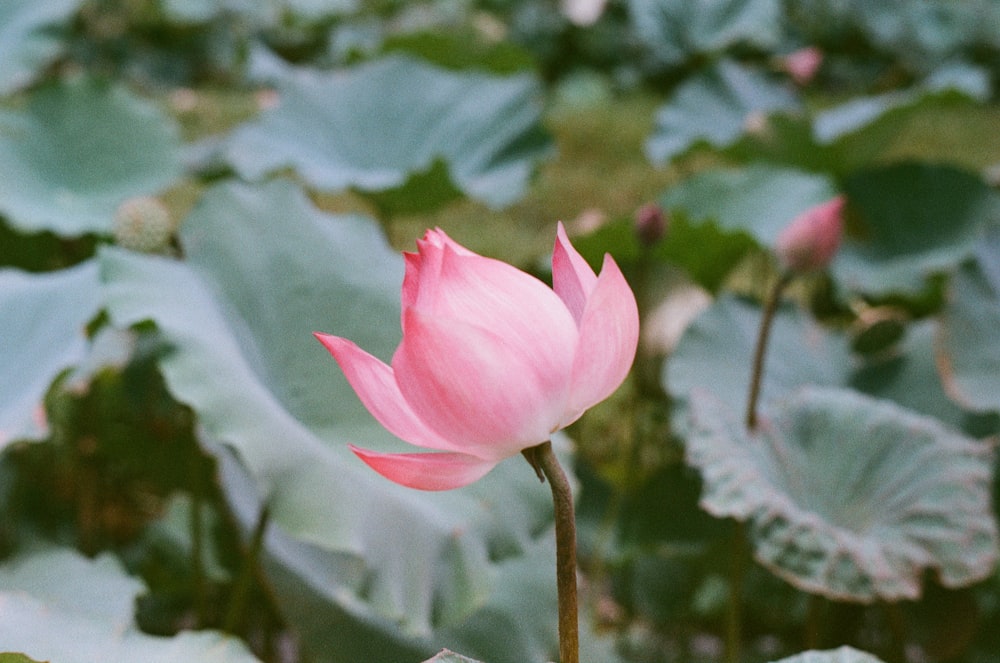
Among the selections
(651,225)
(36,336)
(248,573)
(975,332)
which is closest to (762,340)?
(651,225)

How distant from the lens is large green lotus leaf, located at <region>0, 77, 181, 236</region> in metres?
1.33

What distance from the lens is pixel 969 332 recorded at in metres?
0.96

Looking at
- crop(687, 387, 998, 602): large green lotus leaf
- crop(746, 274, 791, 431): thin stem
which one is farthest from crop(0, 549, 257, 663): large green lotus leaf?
crop(746, 274, 791, 431): thin stem

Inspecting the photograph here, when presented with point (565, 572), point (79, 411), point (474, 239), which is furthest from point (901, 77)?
point (565, 572)

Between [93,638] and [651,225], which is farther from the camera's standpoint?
[651,225]

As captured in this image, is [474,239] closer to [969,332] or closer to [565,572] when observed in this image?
[969,332]

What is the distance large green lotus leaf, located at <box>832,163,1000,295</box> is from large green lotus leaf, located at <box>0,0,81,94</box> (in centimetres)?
118

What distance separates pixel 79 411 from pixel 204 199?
0.55 meters

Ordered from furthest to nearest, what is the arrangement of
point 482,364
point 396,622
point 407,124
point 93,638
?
point 407,124 < point 396,622 < point 93,638 < point 482,364

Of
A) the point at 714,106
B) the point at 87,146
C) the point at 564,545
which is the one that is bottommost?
the point at 87,146

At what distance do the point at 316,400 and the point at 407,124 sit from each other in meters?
0.80

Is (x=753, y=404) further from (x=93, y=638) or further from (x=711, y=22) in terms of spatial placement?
(x=711, y=22)

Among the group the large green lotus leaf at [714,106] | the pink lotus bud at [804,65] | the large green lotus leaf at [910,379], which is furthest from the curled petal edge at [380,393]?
the pink lotus bud at [804,65]

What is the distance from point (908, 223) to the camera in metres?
1.42
